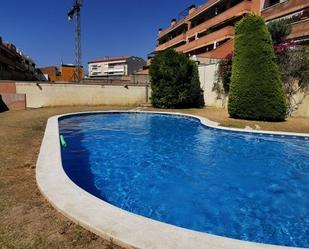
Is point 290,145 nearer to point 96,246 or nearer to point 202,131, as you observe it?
point 202,131

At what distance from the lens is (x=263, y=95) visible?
14.0 m

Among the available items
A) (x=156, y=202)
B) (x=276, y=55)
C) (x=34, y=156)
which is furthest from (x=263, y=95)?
(x=34, y=156)

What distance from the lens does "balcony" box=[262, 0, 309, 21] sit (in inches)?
984

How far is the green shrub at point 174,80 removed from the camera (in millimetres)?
21703

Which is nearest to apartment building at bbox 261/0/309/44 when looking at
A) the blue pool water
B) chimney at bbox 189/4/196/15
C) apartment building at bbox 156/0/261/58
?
apartment building at bbox 156/0/261/58

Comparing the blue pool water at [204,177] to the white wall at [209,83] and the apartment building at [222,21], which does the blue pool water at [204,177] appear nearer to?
the white wall at [209,83]

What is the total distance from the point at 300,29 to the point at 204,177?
21.9m

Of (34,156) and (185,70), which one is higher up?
(185,70)

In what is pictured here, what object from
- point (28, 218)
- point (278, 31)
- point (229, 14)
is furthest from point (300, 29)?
point (28, 218)

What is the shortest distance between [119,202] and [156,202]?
768 mm

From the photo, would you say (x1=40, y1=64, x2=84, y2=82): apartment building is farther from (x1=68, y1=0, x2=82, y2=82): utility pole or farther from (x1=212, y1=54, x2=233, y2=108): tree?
(x1=212, y1=54, x2=233, y2=108): tree

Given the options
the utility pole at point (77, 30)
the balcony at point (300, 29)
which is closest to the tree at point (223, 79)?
the balcony at point (300, 29)

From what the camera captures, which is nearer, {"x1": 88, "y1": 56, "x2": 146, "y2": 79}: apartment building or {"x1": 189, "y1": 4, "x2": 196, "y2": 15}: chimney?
{"x1": 189, "y1": 4, "x2": 196, "y2": 15}: chimney

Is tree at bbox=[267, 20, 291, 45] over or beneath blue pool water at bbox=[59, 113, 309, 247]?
over
